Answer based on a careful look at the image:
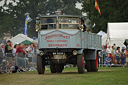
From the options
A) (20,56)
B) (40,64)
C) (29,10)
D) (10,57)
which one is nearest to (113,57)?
(20,56)

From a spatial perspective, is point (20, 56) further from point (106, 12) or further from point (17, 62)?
point (106, 12)

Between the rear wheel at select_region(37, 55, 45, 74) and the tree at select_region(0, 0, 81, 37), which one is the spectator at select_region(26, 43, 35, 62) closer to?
the rear wheel at select_region(37, 55, 45, 74)

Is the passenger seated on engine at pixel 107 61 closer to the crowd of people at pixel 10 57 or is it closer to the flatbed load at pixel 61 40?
the crowd of people at pixel 10 57

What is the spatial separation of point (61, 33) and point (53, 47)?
2.40ft

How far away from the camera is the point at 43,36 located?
70.3 ft

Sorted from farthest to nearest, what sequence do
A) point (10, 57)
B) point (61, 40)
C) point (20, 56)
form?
point (20, 56) < point (10, 57) < point (61, 40)

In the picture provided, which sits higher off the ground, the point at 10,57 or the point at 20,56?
the point at 20,56

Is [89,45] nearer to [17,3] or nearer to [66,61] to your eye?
[66,61]

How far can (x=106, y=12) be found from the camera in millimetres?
66125

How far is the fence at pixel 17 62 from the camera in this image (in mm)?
23906

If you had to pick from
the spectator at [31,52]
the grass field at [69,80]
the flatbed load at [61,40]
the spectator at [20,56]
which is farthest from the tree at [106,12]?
the grass field at [69,80]

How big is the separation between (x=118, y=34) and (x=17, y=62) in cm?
1843

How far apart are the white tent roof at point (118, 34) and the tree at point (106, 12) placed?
15273 millimetres

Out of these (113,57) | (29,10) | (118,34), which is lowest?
(113,57)
